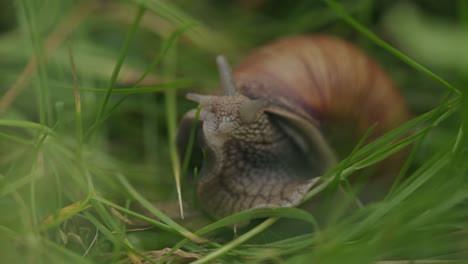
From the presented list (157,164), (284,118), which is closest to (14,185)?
(157,164)

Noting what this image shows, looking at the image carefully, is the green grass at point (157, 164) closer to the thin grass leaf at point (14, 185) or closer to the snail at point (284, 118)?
the thin grass leaf at point (14, 185)

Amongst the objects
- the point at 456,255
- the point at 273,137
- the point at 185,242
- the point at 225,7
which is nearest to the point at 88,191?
the point at 185,242

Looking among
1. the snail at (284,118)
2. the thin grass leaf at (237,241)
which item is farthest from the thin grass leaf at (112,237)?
the snail at (284,118)

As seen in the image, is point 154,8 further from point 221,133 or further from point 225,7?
point 225,7

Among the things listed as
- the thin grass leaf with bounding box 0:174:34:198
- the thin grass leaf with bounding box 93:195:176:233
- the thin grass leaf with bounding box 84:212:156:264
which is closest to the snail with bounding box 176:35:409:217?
the thin grass leaf with bounding box 93:195:176:233

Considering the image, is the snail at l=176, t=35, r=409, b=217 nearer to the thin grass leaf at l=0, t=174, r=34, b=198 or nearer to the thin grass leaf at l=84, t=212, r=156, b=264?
the thin grass leaf at l=84, t=212, r=156, b=264
